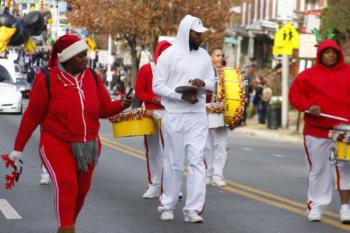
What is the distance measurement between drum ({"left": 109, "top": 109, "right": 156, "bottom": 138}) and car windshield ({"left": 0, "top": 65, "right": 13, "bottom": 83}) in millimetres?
27010

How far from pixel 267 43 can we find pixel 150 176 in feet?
161

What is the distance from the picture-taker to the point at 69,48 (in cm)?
852

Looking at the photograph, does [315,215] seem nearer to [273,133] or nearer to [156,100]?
[156,100]

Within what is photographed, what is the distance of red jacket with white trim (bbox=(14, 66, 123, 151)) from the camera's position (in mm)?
8453

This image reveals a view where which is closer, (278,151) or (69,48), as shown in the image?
(69,48)

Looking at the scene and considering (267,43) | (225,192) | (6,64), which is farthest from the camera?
(267,43)

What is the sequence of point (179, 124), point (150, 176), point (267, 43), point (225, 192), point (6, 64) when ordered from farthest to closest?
point (267, 43) → point (6, 64) → point (225, 192) → point (150, 176) → point (179, 124)

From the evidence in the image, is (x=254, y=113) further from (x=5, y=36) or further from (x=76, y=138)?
(x=76, y=138)

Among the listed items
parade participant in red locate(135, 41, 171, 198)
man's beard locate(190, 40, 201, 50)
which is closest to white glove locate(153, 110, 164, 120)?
parade participant in red locate(135, 41, 171, 198)

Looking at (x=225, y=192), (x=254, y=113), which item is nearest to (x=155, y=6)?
(x=254, y=113)

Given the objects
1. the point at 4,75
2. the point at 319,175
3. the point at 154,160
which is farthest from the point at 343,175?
the point at 4,75

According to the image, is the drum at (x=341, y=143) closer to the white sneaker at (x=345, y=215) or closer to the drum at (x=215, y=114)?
the white sneaker at (x=345, y=215)

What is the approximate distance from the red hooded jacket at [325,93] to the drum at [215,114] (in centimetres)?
216

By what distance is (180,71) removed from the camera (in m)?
11.2
